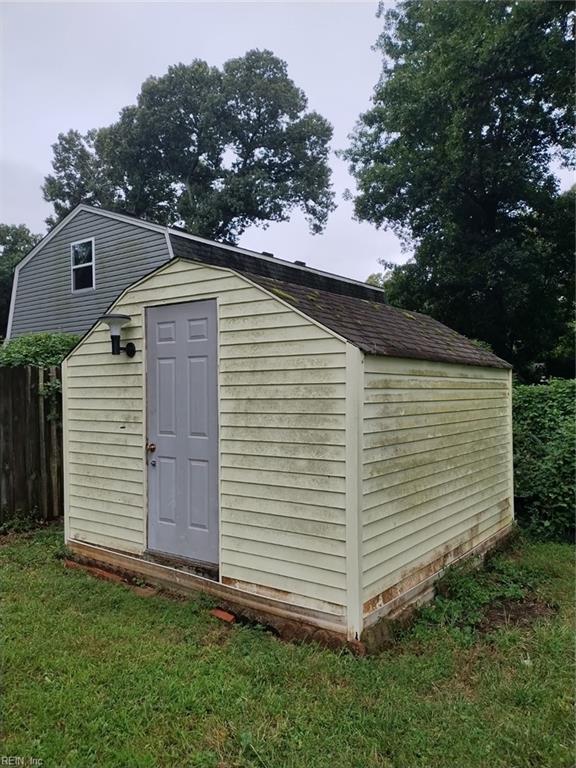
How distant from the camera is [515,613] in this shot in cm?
375

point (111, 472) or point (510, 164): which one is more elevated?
point (510, 164)

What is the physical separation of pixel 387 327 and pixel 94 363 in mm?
2773

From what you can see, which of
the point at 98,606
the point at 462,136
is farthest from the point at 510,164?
the point at 98,606

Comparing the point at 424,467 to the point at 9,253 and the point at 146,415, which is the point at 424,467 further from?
the point at 9,253

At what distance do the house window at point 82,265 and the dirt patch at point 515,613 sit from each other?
37.9 feet

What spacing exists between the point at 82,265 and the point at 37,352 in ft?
21.0

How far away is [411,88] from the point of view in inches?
559

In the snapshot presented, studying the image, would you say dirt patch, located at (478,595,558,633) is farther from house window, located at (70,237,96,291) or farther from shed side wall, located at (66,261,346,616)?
house window, located at (70,237,96,291)

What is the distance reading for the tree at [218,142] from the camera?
84.0 ft

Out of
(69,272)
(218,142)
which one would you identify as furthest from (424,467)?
(218,142)

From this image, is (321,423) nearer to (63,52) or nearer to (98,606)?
(98,606)

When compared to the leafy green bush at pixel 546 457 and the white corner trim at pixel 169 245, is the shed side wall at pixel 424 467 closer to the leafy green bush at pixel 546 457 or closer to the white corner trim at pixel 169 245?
the leafy green bush at pixel 546 457

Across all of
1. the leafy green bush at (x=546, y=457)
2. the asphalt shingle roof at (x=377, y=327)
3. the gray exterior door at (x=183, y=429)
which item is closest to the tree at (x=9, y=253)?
the gray exterior door at (x=183, y=429)

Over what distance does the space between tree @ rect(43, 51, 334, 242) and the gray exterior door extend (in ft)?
73.5
